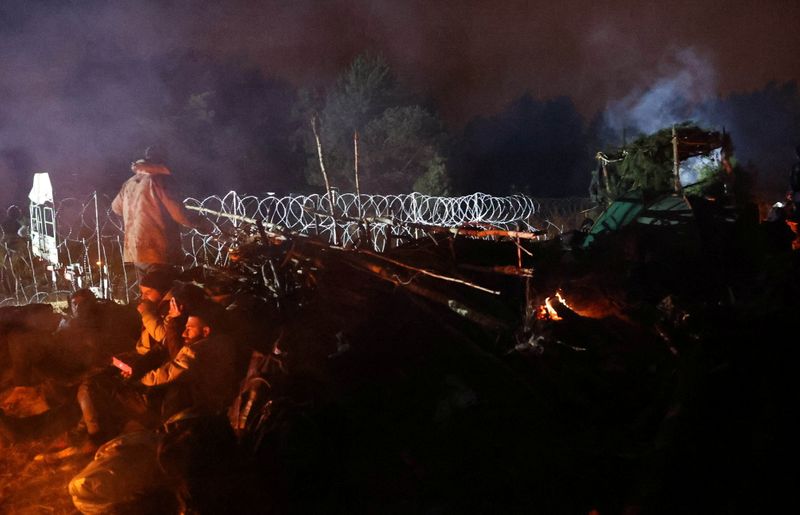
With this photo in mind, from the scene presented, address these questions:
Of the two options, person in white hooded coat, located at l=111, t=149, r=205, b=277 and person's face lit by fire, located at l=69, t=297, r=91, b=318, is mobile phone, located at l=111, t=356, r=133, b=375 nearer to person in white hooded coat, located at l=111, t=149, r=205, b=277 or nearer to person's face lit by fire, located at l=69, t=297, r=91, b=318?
person's face lit by fire, located at l=69, t=297, r=91, b=318

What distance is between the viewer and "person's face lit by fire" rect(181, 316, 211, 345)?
163 inches

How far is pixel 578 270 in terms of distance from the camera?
17.1 feet

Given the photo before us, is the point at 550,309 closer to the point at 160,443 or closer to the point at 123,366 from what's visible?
the point at 160,443

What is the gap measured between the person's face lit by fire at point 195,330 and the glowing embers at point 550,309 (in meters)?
2.41

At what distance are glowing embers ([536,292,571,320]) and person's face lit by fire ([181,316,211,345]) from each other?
2411 millimetres

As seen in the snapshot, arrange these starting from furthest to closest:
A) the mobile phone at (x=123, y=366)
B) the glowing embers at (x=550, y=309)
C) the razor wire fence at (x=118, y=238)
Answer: the razor wire fence at (x=118, y=238) → the mobile phone at (x=123, y=366) → the glowing embers at (x=550, y=309)

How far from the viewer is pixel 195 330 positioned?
415cm

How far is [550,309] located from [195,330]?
259 centimetres

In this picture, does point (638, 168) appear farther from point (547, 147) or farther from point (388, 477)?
point (547, 147)

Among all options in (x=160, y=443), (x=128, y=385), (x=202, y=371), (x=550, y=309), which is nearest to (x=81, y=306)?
(x=128, y=385)

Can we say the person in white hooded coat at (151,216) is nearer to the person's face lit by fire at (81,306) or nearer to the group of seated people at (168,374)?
the person's face lit by fire at (81,306)

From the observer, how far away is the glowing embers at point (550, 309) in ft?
14.1

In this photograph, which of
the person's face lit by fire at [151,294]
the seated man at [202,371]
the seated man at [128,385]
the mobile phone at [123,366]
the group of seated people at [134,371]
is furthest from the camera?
the person's face lit by fire at [151,294]

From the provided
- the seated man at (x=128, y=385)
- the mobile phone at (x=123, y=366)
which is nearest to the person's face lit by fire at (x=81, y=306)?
the seated man at (x=128, y=385)
